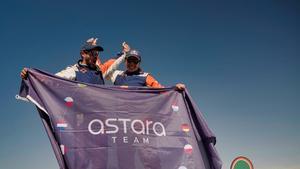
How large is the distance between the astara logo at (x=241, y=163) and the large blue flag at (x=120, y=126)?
2.85 m

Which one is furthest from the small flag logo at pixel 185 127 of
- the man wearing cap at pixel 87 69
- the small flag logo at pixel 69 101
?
the small flag logo at pixel 69 101

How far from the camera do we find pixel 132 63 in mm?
6820

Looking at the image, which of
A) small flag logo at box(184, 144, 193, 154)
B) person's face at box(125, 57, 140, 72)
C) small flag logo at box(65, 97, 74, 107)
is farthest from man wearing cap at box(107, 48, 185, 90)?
small flag logo at box(65, 97, 74, 107)

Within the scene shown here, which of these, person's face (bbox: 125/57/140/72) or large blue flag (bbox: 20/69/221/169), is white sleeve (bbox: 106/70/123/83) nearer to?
person's face (bbox: 125/57/140/72)

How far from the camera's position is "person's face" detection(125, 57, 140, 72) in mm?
6793

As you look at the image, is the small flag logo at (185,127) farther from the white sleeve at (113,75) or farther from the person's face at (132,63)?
the white sleeve at (113,75)

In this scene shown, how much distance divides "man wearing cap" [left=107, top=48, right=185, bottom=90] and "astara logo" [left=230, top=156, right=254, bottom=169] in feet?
10.7

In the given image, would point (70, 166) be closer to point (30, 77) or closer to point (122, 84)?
point (30, 77)

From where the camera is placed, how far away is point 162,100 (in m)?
6.44

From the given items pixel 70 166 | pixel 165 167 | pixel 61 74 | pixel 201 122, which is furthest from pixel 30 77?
pixel 201 122

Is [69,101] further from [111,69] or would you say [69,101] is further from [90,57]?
[111,69]

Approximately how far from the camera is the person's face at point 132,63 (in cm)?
679

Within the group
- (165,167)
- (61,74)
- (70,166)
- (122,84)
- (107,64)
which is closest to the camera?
(70,166)

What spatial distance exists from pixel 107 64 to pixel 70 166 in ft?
9.03
